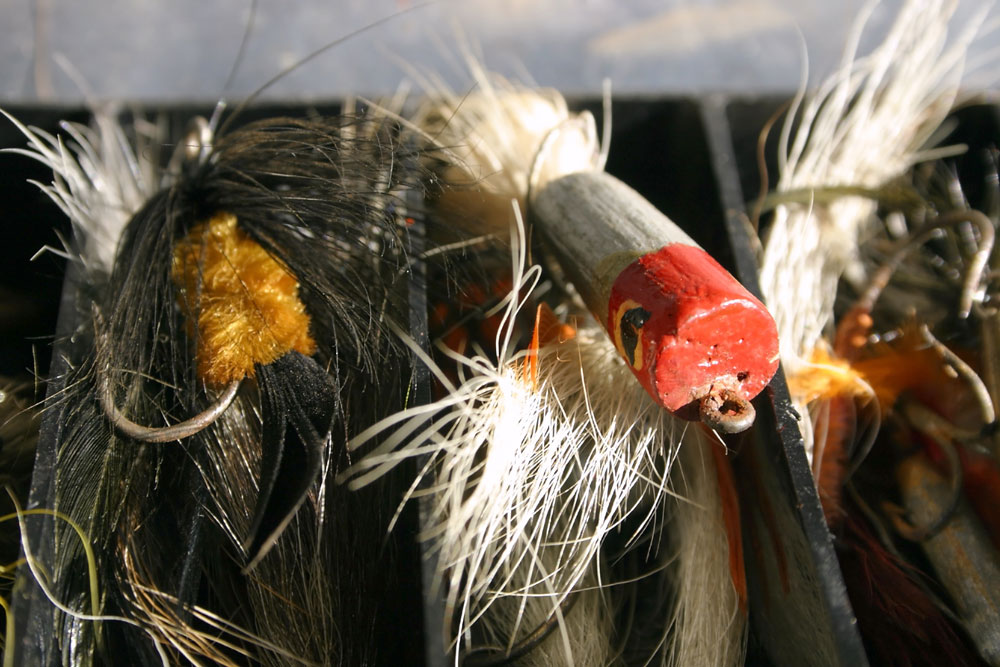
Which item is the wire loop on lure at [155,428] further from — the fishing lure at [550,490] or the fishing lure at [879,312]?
the fishing lure at [879,312]

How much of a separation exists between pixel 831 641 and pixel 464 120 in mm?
642

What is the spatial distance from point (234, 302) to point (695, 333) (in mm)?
414

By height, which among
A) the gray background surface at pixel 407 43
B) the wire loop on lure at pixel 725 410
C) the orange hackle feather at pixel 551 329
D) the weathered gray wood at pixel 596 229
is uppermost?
the gray background surface at pixel 407 43

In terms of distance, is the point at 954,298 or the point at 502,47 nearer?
the point at 954,298

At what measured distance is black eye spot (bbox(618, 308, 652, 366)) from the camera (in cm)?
61

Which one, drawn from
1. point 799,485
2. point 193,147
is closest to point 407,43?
point 193,147

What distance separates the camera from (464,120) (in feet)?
2.97

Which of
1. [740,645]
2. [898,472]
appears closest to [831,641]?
[740,645]

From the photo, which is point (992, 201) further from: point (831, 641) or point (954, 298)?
point (831, 641)

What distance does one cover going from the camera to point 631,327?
2.05 feet

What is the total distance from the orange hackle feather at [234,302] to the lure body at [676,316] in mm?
278

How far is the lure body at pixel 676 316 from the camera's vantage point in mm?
583

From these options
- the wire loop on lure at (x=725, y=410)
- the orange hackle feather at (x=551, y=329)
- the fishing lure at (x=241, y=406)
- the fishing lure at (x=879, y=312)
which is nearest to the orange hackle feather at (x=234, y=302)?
the fishing lure at (x=241, y=406)

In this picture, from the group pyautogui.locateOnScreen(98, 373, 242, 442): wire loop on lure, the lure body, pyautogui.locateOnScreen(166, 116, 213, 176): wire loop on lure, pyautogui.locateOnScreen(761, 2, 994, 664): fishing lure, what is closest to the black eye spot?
the lure body
